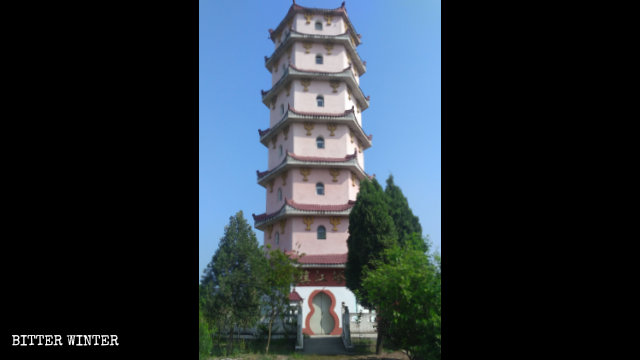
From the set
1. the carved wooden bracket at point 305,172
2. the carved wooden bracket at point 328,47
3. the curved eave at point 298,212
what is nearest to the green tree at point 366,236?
the curved eave at point 298,212

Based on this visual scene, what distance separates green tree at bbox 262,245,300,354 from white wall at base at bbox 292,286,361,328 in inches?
135

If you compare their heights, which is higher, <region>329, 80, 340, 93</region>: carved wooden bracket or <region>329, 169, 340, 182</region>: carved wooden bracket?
<region>329, 80, 340, 93</region>: carved wooden bracket

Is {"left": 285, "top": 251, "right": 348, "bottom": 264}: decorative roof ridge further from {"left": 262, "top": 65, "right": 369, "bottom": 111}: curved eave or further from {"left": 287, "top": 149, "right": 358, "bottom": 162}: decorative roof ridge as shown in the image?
{"left": 262, "top": 65, "right": 369, "bottom": 111}: curved eave

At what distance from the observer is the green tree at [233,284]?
14414 millimetres

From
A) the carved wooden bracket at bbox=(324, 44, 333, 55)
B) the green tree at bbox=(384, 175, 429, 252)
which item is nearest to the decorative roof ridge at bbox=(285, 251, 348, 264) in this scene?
the green tree at bbox=(384, 175, 429, 252)

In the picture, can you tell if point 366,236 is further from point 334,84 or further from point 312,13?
point 312,13

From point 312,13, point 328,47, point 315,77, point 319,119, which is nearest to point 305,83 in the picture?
point 315,77

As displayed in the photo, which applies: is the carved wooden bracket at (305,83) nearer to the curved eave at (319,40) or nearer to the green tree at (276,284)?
the curved eave at (319,40)

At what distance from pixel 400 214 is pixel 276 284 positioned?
269 inches

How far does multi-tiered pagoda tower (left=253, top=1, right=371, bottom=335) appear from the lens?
65.9 ft

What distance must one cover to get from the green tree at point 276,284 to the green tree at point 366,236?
9.50ft
